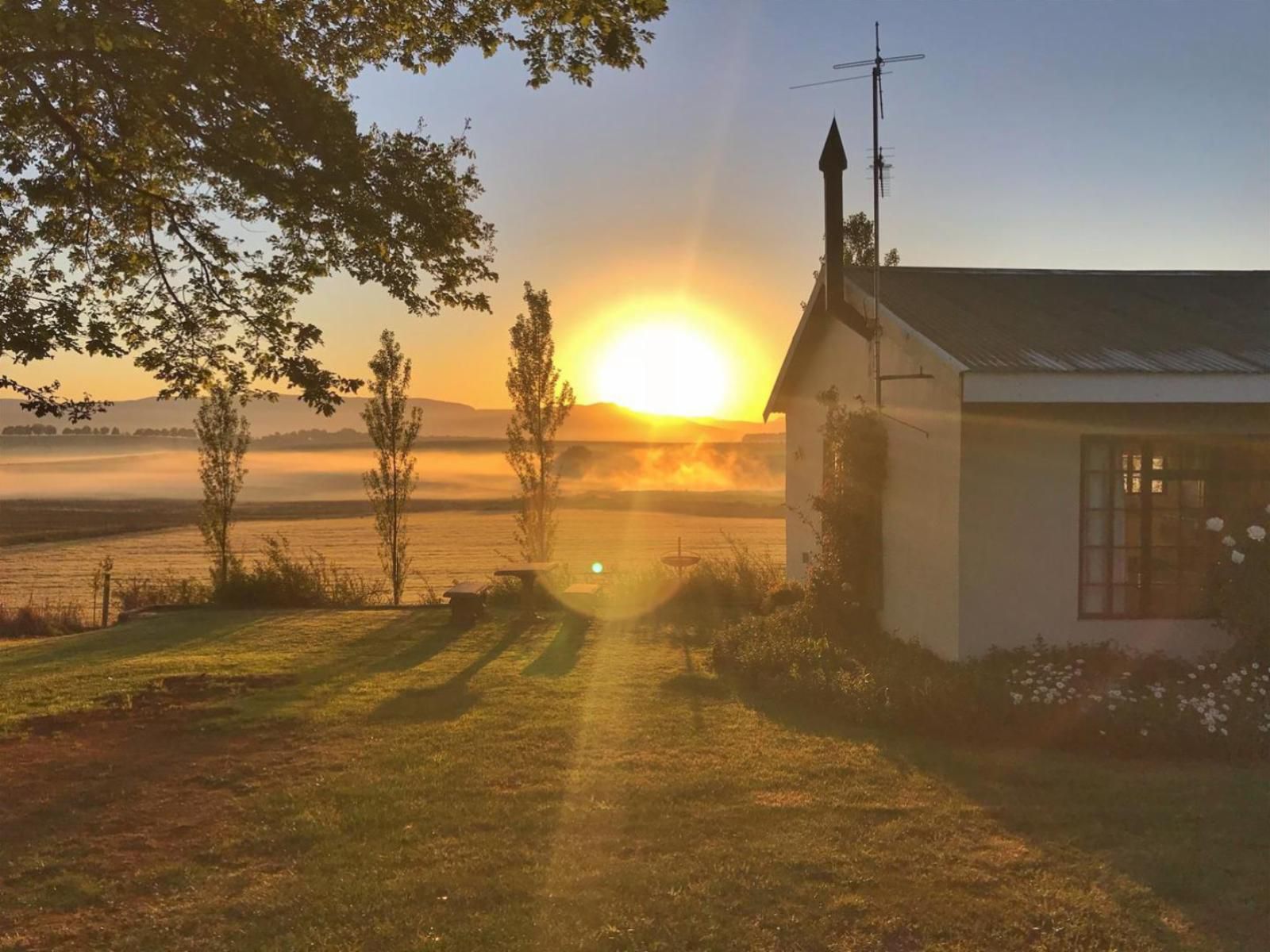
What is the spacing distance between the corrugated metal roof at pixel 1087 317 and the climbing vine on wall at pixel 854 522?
5.12 ft

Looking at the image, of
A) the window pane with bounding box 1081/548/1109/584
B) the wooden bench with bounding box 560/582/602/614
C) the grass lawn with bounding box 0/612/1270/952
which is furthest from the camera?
the wooden bench with bounding box 560/582/602/614

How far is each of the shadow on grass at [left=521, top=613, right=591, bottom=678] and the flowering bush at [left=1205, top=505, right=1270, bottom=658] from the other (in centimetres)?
650

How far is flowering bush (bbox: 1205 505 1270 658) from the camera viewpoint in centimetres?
766

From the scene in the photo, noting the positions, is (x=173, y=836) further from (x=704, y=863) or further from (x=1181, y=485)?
(x=1181, y=485)

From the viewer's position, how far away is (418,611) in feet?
47.1

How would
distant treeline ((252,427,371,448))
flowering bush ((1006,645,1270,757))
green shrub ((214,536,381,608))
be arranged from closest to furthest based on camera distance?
1. flowering bush ((1006,645,1270,757))
2. green shrub ((214,536,381,608))
3. distant treeline ((252,427,371,448))

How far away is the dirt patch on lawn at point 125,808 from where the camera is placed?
14.3 feet

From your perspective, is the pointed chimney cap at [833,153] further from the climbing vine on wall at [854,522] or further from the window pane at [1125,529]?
the window pane at [1125,529]

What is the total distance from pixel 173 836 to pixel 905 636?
7.30 metres

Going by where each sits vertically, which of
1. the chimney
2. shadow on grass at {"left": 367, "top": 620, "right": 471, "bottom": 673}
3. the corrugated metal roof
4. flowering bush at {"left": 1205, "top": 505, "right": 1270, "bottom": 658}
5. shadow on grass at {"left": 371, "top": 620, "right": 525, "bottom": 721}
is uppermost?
the chimney

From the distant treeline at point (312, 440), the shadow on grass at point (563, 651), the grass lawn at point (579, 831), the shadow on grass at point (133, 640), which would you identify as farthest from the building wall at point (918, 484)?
the distant treeline at point (312, 440)

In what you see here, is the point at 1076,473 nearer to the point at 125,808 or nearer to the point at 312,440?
the point at 125,808

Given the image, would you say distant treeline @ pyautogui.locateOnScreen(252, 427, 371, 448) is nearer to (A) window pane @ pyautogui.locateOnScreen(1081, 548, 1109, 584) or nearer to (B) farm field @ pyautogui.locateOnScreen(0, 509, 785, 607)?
(B) farm field @ pyautogui.locateOnScreen(0, 509, 785, 607)

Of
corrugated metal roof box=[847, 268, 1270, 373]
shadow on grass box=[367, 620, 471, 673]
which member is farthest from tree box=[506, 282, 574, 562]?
corrugated metal roof box=[847, 268, 1270, 373]
